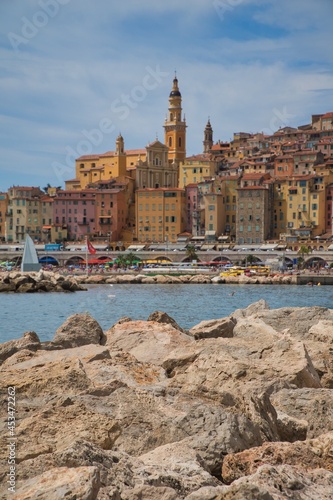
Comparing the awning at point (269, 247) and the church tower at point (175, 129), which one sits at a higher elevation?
the church tower at point (175, 129)

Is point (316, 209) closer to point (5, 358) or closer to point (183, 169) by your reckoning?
point (183, 169)

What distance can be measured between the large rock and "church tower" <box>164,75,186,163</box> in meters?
94.9

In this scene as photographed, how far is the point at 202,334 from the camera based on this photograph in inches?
468

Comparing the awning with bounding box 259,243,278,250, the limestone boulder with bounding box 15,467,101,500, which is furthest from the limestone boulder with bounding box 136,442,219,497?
the awning with bounding box 259,243,278,250

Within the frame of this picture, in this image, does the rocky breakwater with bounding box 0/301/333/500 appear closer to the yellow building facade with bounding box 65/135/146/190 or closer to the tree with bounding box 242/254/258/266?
the tree with bounding box 242/254/258/266

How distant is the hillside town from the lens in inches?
3406

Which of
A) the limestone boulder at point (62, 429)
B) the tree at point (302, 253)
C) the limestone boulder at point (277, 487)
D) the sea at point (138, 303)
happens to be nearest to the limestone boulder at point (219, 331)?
the limestone boulder at point (62, 429)

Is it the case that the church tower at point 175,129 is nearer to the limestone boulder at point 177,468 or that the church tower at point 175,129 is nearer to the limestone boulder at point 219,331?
the limestone boulder at point 219,331

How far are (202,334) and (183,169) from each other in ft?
292

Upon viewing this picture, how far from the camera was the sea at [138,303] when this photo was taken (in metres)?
27.3

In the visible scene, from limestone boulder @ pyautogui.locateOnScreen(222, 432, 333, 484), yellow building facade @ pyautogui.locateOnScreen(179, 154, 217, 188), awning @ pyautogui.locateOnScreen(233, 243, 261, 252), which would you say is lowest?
awning @ pyautogui.locateOnScreen(233, 243, 261, 252)

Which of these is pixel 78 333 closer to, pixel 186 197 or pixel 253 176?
pixel 253 176

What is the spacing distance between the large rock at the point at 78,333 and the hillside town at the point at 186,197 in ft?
235

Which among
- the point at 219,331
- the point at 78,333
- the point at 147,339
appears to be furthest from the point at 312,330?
the point at 78,333
